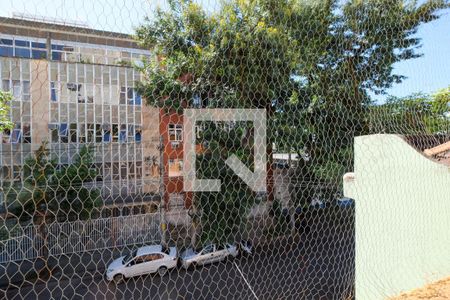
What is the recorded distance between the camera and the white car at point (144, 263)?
4.23m

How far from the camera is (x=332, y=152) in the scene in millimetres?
2143

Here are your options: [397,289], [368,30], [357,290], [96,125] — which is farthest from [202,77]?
[96,125]

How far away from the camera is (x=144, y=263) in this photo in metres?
4.55

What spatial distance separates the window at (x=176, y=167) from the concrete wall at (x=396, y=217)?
5.09 ft

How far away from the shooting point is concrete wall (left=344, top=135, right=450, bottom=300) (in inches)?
52.2

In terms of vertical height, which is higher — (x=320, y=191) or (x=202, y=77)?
(x=202, y=77)

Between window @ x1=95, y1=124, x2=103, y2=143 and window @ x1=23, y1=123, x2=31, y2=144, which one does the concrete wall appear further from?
window @ x1=95, y1=124, x2=103, y2=143

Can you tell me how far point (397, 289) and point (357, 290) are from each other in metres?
0.24

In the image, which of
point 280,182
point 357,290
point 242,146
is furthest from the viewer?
point 280,182

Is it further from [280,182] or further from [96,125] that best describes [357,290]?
[96,125]

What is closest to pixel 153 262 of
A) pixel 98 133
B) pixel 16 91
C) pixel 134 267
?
pixel 134 267

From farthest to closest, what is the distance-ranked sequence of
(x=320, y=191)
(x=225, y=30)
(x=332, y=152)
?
(x=320, y=191) < (x=225, y=30) < (x=332, y=152)

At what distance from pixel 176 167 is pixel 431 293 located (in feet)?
6.57

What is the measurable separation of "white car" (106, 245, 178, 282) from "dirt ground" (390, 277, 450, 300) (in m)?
3.39
